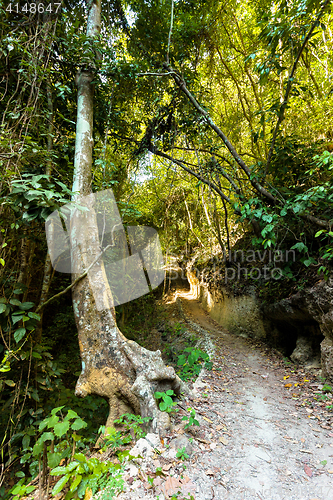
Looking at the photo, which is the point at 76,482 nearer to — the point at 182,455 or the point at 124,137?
the point at 182,455

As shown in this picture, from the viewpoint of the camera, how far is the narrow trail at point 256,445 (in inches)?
76.7

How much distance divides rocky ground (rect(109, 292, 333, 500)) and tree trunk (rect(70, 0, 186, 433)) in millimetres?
384

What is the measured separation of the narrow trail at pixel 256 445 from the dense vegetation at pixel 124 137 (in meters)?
1.49

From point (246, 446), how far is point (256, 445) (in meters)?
0.13

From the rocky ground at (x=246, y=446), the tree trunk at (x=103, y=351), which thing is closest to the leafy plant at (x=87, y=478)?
the rocky ground at (x=246, y=446)

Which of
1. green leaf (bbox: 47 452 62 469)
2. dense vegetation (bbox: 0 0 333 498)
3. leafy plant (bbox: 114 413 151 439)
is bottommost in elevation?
leafy plant (bbox: 114 413 151 439)

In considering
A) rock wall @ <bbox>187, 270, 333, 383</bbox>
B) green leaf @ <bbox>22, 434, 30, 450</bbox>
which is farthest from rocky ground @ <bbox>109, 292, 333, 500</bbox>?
green leaf @ <bbox>22, 434, 30, 450</bbox>

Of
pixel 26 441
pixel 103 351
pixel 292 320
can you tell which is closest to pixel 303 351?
pixel 292 320

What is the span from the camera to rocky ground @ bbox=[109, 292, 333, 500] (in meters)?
1.89

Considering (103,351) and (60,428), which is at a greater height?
(103,351)

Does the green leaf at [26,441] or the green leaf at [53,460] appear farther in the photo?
the green leaf at [26,441]

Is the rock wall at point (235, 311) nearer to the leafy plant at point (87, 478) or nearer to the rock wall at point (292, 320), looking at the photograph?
the rock wall at point (292, 320)

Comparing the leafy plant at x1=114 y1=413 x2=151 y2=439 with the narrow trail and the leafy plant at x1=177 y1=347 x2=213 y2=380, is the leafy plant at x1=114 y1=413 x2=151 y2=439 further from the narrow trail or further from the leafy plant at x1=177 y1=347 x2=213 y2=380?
the leafy plant at x1=177 y1=347 x2=213 y2=380

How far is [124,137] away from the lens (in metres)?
5.84
